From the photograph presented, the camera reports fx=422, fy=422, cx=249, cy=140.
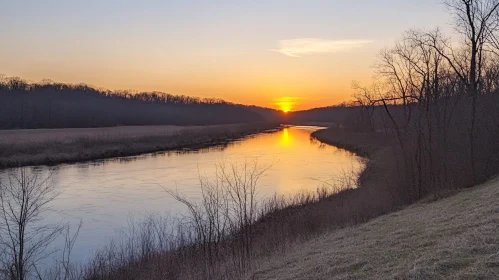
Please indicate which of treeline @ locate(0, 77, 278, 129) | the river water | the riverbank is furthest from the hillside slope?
treeline @ locate(0, 77, 278, 129)

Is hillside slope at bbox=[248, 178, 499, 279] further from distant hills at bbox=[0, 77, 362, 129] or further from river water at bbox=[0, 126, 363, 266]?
distant hills at bbox=[0, 77, 362, 129]

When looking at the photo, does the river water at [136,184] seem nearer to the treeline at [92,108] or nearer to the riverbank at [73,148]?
the riverbank at [73,148]

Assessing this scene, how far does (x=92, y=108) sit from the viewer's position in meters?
120

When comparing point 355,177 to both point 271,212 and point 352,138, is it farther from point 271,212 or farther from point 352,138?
point 352,138

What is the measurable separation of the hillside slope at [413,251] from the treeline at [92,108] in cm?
7454

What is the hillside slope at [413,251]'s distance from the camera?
518cm

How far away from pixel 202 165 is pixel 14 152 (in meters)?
14.6

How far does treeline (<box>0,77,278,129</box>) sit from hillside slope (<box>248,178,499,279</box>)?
7454 cm

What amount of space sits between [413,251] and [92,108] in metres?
124

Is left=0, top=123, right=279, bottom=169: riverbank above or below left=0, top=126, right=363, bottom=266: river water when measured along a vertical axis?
above

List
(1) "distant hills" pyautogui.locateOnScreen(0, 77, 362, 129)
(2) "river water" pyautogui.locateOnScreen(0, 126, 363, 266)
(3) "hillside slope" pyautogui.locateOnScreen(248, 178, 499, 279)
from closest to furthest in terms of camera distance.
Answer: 1. (3) "hillside slope" pyautogui.locateOnScreen(248, 178, 499, 279)
2. (2) "river water" pyautogui.locateOnScreen(0, 126, 363, 266)
3. (1) "distant hills" pyautogui.locateOnScreen(0, 77, 362, 129)

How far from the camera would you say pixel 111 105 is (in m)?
135

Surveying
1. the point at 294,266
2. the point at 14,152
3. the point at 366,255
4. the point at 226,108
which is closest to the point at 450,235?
the point at 366,255

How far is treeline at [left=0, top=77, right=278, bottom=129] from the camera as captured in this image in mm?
84500
